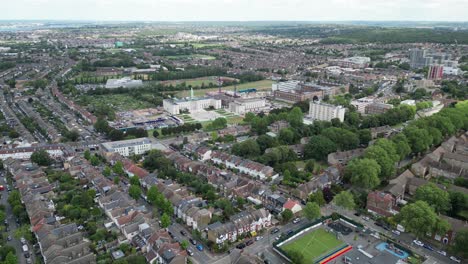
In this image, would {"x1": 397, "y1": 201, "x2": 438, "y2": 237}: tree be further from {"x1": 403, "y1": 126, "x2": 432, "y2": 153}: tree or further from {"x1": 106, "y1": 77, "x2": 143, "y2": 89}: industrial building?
{"x1": 106, "y1": 77, "x2": 143, "y2": 89}: industrial building

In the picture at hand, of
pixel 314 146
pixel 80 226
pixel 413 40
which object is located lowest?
pixel 80 226

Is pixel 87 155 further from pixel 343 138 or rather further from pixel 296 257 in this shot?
pixel 343 138

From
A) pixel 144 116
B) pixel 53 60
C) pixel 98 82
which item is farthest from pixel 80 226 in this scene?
pixel 53 60

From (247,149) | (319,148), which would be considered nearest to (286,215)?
(247,149)

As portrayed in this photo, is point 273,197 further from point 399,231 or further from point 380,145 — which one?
point 380,145

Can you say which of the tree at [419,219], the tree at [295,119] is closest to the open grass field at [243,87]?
the tree at [295,119]

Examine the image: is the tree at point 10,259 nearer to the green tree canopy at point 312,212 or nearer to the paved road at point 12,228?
the paved road at point 12,228

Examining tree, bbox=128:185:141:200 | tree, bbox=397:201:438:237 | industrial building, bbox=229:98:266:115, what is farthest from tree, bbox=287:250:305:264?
industrial building, bbox=229:98:266:115

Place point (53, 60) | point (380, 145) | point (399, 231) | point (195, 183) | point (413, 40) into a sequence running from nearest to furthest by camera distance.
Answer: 1. point (399, 231)
2. point (195, 183)
3. point (380, 145)
4. point (53, 60)
5. point (413, 40)
